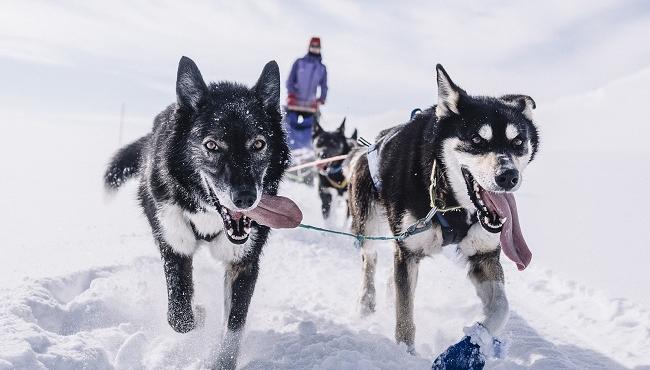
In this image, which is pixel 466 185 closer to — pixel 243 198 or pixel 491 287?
pixel 491 287

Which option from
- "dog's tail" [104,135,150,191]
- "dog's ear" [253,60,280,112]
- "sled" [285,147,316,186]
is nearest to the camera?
"dog's ear" [253,60,280,112]

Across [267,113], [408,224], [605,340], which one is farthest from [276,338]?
[605,340]

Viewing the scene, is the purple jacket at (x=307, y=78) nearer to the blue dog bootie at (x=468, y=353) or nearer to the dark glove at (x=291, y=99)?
the dark glove at (x=291, y=99)

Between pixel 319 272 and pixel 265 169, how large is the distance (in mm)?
2121

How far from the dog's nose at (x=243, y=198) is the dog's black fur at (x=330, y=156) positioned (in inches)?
152

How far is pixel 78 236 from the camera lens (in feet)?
15.9

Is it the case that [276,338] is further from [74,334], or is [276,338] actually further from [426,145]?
[426,145]

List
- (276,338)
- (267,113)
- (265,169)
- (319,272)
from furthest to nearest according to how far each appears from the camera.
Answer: (319,272)
(276,338)
(267,113)
(265,169)

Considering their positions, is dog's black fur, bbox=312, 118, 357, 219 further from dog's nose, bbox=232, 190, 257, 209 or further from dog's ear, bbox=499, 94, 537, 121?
dog's nose, bbox=232, 190, 257, 209

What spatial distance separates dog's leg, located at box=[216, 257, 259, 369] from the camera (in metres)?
2.31

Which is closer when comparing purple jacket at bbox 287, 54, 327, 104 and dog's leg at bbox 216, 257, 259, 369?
dog's leg at bbox 216, 257, 259, 369

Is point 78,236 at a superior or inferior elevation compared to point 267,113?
inferior

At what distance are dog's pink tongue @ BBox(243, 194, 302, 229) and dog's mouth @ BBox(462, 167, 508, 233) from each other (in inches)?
30.2

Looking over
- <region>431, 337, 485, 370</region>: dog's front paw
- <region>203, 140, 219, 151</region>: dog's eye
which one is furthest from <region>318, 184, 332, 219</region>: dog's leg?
<region>431, 337, 485, 370</region>: dog's front paw
